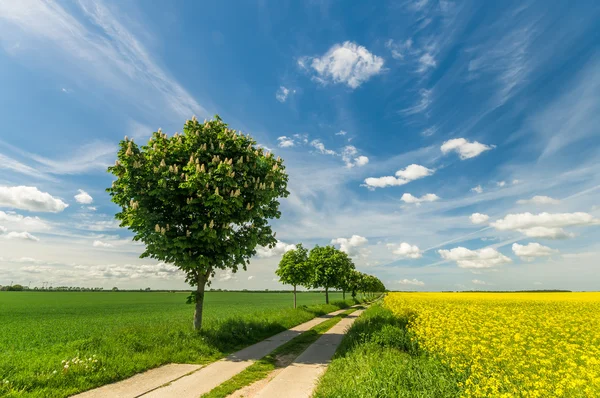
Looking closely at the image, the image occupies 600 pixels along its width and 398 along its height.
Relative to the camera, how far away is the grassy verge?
26.8 ft

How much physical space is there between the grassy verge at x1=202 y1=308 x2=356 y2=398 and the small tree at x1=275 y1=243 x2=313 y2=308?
17.1 m

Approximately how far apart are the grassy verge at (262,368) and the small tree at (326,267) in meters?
23.7

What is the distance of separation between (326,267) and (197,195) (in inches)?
1246

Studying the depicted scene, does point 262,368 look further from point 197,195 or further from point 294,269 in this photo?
point 294,269

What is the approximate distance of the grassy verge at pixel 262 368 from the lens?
8.17m

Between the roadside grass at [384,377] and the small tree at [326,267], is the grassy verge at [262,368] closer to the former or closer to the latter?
the roadside grass at [384,377]

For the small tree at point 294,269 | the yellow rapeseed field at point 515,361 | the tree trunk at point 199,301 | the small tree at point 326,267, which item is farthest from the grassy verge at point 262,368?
the small tree at point 326,267

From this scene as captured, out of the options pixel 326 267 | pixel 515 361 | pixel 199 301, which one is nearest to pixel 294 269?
pixel 326 267

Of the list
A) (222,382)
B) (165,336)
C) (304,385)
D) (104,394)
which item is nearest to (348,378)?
(304,385)

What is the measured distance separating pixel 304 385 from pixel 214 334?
6.94m

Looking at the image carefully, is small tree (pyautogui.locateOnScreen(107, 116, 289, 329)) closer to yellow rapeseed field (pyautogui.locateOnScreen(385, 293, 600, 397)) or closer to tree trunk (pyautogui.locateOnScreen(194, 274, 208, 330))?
tree trunk (pyautogui.locateOnScreen(194, 274, 208, 330))

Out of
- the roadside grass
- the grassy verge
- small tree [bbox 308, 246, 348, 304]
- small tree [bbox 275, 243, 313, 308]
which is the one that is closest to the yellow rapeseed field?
the roadside grass

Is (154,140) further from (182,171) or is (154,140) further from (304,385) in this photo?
(304,385)

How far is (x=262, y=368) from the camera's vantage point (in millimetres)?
10633
